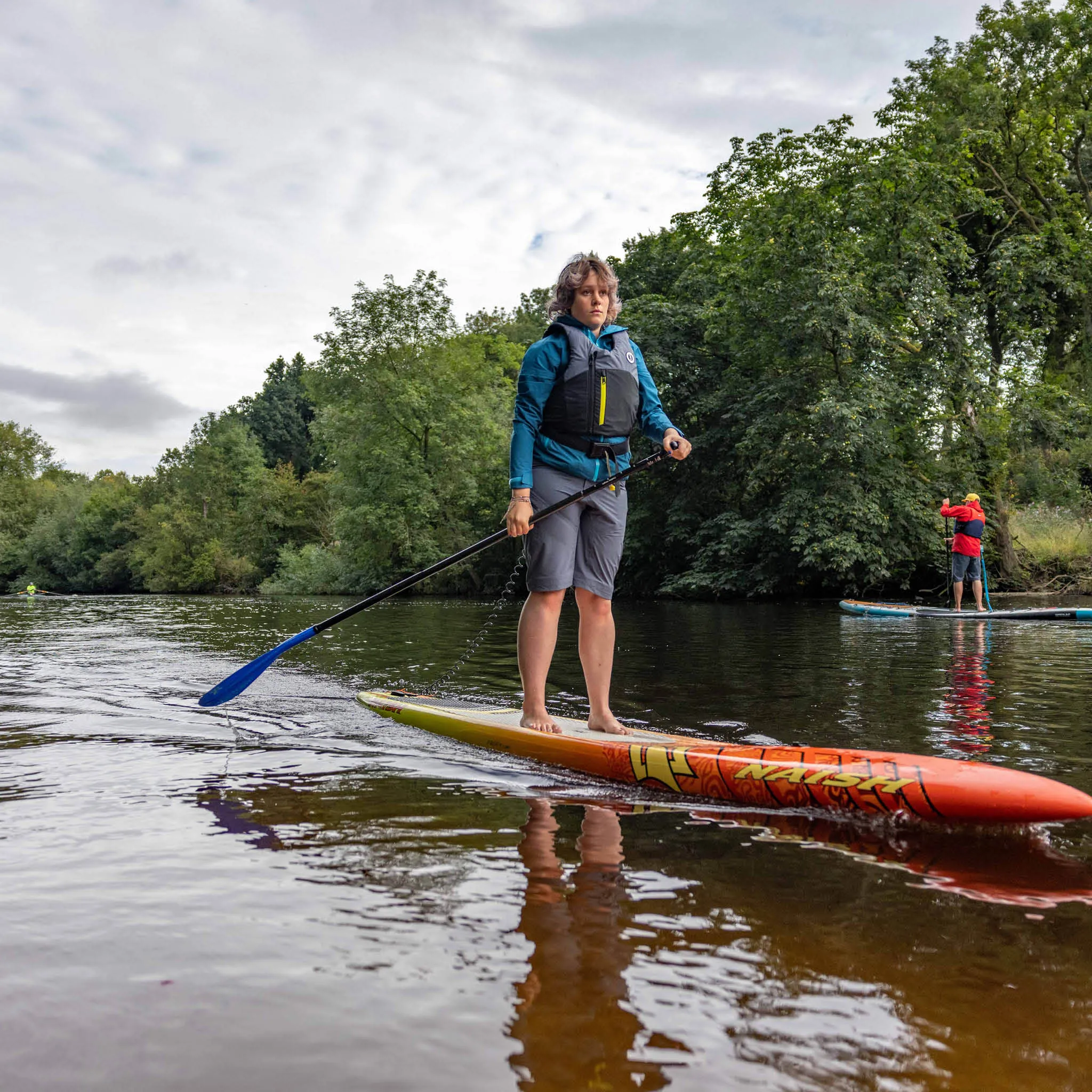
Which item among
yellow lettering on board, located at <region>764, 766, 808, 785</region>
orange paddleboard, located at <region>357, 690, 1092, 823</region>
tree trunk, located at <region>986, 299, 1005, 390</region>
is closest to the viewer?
orange paddleboard, located at <region>357, 690, 1092, 823</region>

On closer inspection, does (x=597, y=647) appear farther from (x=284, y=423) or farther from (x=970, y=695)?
(x=284, y=423)

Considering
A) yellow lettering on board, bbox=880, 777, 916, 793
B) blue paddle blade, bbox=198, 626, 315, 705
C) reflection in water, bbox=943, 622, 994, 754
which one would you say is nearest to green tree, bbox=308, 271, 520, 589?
reflection in water, bbox=943, 622, 994, 754

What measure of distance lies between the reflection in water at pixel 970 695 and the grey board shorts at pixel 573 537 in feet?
5.85

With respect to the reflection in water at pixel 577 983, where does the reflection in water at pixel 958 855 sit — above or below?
above

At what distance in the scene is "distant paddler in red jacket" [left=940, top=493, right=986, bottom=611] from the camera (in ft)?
48.4

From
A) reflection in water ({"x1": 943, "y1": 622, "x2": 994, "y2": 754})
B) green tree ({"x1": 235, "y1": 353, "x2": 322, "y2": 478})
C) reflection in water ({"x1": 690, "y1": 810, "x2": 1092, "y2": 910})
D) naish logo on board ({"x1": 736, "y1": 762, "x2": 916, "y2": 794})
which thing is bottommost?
reflection in water ({"x1": 690, "y1": 810, "x2": 1092, "y2": 910})

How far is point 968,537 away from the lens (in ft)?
49.4

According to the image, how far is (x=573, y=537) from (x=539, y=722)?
0.87 metres

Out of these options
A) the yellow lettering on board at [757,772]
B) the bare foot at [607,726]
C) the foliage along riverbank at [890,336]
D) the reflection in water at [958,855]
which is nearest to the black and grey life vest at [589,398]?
the bare foot at [607,726]

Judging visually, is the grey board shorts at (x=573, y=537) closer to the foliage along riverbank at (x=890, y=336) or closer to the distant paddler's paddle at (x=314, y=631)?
the distant paddler's paddle at (x=314, y=631)

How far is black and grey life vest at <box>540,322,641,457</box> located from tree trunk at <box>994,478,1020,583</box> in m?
19.4

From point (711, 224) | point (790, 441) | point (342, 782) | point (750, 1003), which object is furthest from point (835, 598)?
point (750, 1003)

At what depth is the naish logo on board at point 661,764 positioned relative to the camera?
136 inches

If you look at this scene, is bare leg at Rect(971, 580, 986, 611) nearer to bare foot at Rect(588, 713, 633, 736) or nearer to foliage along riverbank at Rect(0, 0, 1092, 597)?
foliage along riverbank at Rect(0, 0, 1092, 597)
